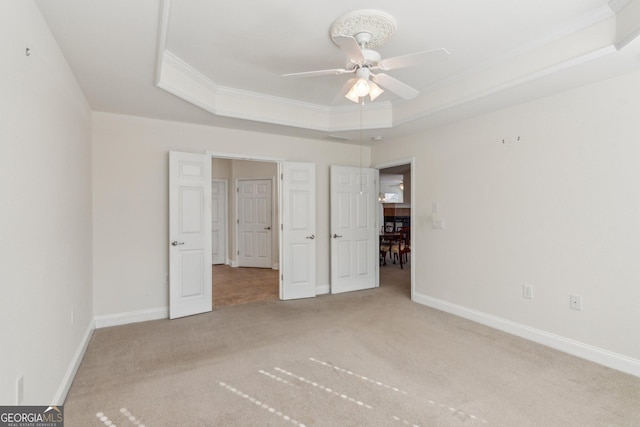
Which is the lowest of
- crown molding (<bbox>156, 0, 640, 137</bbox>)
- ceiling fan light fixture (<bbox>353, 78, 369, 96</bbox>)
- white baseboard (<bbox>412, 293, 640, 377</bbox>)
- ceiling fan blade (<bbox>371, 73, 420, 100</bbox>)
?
white baseboard (<bbox>412, 293, 640, 377</bbox>)

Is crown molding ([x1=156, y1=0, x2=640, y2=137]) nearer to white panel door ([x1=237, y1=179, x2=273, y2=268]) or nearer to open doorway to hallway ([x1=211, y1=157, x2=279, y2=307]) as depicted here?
open doorway to hallway ([x1=211, y1=157, x2=279, y2=307])

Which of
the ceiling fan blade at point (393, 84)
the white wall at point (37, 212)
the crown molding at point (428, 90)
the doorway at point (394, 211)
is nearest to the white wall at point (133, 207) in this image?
the crown molding at point (428, 90)

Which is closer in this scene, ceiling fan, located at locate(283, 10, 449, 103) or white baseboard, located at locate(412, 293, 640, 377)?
ceiling fan, located at locate(283, 10, 449, 103)

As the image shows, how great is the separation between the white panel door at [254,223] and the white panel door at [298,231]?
92.4 inches

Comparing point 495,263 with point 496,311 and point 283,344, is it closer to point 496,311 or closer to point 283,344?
point 496,311

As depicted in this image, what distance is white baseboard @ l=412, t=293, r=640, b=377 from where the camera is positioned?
254 cm

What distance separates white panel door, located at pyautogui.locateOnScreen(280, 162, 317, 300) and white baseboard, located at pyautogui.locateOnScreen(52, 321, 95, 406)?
7.63 ft

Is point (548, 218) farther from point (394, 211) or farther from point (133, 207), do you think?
point (394, 211)

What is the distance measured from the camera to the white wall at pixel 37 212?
1422 millimetres

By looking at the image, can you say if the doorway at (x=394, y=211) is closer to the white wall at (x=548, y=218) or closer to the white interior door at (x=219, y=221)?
the white wall at (x=548, y=218)

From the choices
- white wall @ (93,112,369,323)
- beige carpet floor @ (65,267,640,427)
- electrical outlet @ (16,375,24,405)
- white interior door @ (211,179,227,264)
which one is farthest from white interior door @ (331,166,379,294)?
electrical outlet @ (16,375,24,405)

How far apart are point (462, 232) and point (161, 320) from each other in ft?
12.4

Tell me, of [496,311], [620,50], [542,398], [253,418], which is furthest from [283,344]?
[620,50]

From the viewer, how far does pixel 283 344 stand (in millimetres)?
3062
